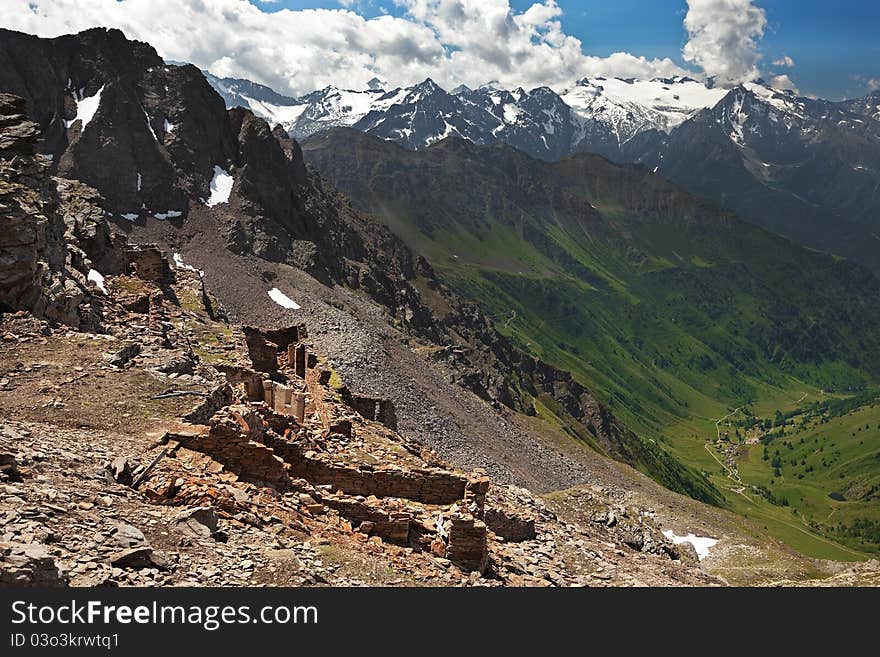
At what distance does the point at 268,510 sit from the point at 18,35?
149 meters

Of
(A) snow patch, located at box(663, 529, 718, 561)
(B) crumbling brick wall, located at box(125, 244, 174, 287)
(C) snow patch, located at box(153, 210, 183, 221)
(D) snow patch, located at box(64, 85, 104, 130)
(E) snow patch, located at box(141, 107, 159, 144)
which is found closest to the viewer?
(B) crumbling brick wall, located at box(125, 244, 174, 287)

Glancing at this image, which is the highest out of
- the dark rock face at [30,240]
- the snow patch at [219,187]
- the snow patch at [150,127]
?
the snow patch at [150,127]

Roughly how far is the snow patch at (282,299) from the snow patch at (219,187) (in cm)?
3540

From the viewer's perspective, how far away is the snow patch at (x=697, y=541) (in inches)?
2891

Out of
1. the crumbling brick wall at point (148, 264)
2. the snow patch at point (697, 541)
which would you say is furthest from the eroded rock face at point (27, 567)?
the snow patch at point (697, 541)

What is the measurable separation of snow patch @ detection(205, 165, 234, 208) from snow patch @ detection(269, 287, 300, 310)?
35397 millimetres

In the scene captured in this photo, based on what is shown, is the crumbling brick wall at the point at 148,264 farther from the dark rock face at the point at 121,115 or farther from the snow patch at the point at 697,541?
the dark rock face at the point at 121,115

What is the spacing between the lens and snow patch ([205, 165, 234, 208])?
151375 mm

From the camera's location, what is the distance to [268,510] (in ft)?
67.2

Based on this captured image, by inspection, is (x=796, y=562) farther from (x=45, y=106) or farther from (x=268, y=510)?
(x=45, y=106)

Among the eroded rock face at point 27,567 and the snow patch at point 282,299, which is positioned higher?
the snow patch at point 282,299

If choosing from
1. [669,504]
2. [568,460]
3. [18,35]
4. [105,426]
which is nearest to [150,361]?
[105,426]

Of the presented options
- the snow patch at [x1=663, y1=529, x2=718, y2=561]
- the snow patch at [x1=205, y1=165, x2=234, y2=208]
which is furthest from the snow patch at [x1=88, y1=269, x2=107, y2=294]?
the snow patch at [x1=205, y1=165, x2=234, y2=208]

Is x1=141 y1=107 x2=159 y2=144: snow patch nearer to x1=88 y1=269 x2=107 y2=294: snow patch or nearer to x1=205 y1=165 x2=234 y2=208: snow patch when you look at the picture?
x1=205 y1=165 x2=234 y2=208: snow patch
